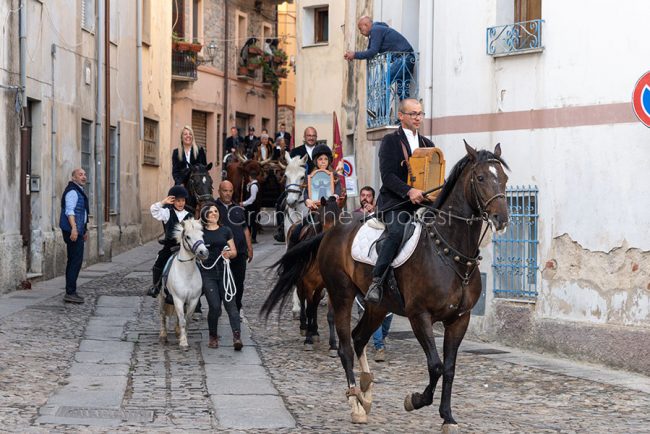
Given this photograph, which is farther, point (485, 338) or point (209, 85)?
point (209, 85)

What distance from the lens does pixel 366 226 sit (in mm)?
10562

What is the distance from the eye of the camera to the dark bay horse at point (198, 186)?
16131 mm

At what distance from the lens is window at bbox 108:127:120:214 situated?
27531mm

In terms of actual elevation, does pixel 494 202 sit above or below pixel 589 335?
above

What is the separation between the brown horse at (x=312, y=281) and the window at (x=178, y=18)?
23.2 meters

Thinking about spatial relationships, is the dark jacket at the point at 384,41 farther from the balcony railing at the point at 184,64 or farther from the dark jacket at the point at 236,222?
the balcony railing at the point at 184,64

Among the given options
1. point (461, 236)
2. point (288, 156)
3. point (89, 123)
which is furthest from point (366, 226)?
point (89, 123)

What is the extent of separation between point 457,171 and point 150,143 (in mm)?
23721

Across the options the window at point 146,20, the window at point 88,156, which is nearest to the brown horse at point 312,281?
the window at point 88,156

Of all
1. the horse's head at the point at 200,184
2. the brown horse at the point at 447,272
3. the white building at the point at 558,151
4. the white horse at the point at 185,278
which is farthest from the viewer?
the horse's head at the point at 200,184

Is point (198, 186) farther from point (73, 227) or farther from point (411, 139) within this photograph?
point (411, 139)

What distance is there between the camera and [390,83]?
17859mm

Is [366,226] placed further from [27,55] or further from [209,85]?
[209,85]

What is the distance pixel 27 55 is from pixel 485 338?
9.38 m
